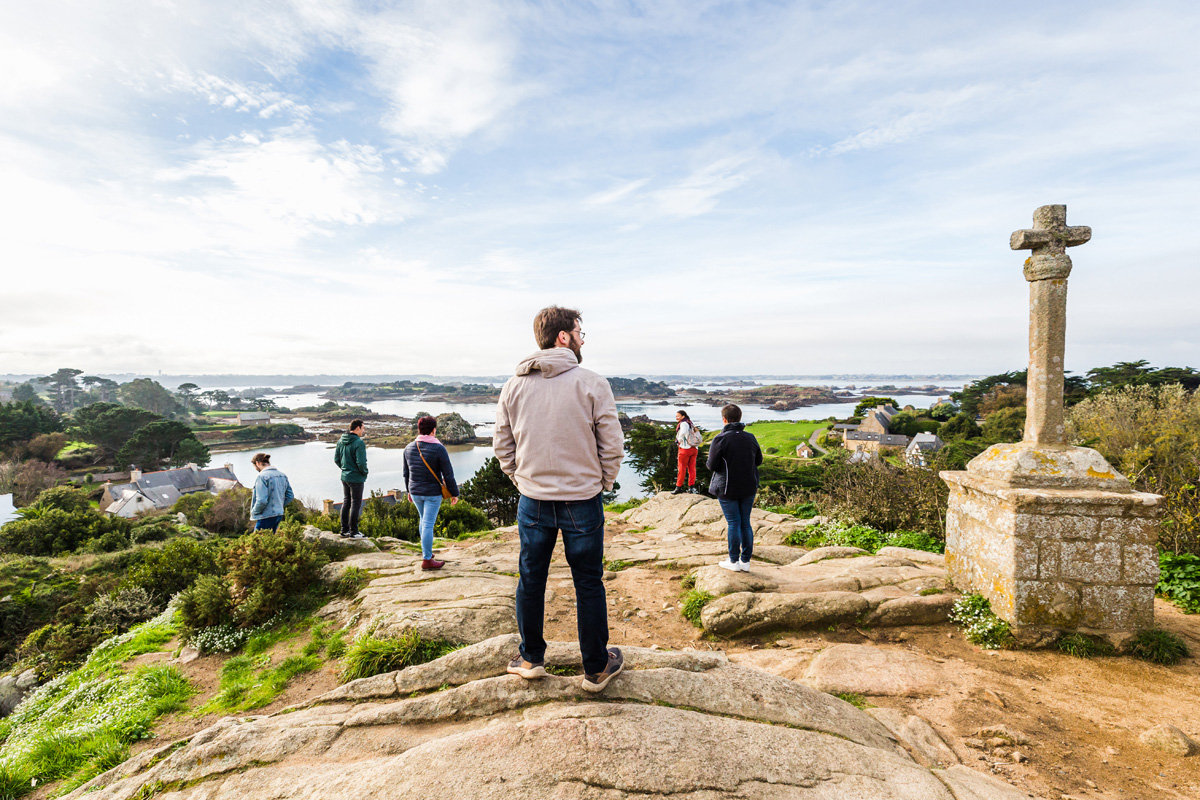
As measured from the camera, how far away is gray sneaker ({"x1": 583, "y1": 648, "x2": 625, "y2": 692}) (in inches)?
115

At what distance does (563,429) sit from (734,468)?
12.1 ft

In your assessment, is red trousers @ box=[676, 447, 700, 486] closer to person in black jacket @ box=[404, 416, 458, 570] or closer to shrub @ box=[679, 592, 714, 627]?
shrub @ box=[679, 592, 714, 627]

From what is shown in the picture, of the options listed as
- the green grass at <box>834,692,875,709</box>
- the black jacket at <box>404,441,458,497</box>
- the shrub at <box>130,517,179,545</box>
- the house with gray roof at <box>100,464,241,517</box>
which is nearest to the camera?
the green grass at <box>834,692,875,709</box>

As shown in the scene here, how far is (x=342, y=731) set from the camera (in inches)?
112

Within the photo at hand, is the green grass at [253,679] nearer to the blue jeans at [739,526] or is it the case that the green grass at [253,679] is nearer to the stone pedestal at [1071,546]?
the blue jeans at [739,526]

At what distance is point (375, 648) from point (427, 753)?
2.18 meters

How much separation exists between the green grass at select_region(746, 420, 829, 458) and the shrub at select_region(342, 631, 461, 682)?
37.9 meters

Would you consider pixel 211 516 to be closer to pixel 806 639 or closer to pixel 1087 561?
pixel 806 639

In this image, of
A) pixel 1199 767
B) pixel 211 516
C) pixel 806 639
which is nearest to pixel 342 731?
pixel 806 639


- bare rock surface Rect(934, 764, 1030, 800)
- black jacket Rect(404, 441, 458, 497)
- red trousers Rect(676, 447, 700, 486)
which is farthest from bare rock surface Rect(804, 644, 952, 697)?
red trousers Rect(676, 447, 700, 486)

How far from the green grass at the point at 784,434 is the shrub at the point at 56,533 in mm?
38112

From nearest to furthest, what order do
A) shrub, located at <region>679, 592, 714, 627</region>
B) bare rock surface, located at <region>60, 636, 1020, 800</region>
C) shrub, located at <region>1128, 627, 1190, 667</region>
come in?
bare rock surface, located at <region>60, 636, 1020, 800</region> → shrub, located at <region>1128, 627, 1190, 667</region> → shrub, located at <region>679, 592, 714, 627</region>

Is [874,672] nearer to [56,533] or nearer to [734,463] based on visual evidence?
[734,463]

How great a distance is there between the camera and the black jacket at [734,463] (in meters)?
5.94
